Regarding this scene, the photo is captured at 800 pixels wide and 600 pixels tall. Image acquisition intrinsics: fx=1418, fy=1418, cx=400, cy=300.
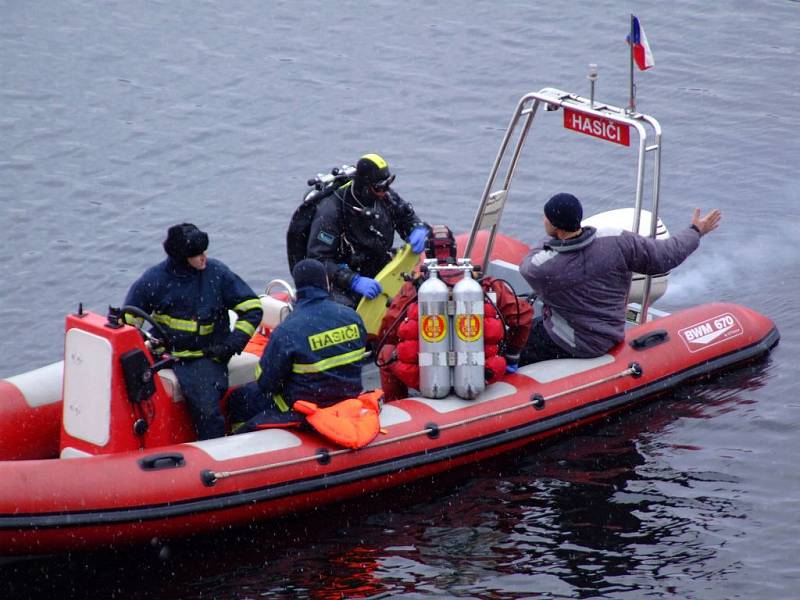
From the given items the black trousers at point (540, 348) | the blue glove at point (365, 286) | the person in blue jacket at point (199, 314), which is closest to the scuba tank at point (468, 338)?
the black trousers at point (540, 348)

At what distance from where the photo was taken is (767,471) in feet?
26.6

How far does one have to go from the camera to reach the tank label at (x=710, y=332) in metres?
9.03

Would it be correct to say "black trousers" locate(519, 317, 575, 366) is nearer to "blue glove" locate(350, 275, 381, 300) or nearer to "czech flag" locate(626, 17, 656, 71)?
"blue glove" locate(350, 275, 381, 300)

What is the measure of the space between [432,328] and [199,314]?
1305mm

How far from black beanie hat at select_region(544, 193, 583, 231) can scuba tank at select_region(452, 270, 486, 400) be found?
1.95ft

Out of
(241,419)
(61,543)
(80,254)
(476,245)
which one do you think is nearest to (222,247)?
(80,254)

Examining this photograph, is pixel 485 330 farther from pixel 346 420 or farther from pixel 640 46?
pixel 640 46

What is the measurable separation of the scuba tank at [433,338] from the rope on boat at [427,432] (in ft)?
0.85

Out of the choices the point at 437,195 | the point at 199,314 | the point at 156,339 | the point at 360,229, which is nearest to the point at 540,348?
the point at 360,229

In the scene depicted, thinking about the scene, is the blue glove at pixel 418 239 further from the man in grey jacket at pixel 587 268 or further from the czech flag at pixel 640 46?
the czech flag at pixel 640 46

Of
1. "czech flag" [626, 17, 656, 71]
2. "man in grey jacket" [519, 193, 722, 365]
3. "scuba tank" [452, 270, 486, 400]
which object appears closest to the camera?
"scuba tank" [452, 270, 486, 400]

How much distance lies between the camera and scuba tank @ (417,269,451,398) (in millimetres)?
7922

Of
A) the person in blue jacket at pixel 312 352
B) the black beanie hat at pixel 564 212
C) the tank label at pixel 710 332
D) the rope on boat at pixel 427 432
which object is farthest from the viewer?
the tank label at pixel 710 332

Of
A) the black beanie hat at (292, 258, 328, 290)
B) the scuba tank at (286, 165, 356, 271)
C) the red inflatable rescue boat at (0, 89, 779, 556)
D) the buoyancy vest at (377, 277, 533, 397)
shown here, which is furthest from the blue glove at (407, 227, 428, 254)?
the black beanie hat at (292, 258, 328, 290)
